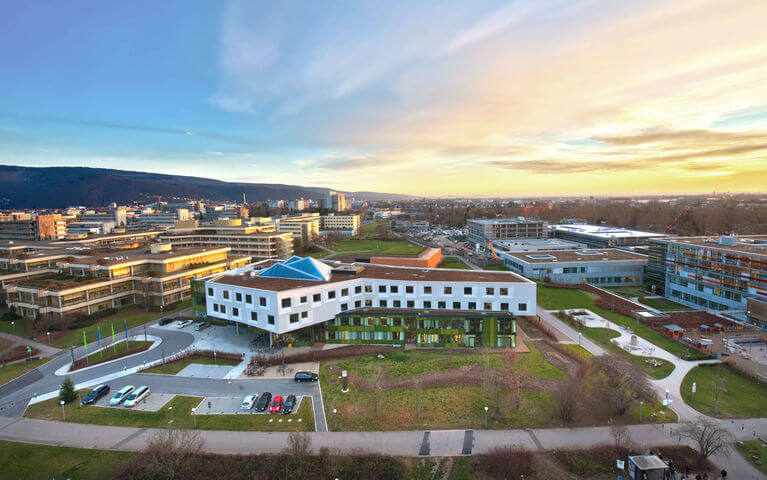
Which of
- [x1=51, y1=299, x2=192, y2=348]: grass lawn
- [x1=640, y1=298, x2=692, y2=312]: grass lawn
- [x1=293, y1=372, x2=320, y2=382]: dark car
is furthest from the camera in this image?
[x1=640, y1=298, x2=692, y2=312]: grass lawn

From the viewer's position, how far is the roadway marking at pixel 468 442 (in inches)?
816

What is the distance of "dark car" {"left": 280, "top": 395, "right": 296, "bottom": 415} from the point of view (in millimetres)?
25172

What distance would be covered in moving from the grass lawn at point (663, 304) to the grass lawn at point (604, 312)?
6.73 meters

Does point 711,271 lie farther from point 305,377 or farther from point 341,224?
point 341,224

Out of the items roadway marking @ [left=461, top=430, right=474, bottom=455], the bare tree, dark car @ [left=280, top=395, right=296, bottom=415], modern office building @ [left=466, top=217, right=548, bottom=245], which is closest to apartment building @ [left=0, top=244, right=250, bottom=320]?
dark car @ [left=280, top=395, right=296, bottom=415]

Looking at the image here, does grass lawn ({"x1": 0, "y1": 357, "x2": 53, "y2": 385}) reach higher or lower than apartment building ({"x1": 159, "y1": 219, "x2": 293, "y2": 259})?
lower

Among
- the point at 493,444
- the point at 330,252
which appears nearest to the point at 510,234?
the point at 330,252

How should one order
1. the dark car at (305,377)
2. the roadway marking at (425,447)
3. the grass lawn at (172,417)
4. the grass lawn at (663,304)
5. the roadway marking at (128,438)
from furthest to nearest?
1. the grass lawn at (663,304)
2. the dark car at (305,377)
3. the grass lawn at (172,417)
4. the roadway marking at (128,438)
5. the roadway marking at (425,447)

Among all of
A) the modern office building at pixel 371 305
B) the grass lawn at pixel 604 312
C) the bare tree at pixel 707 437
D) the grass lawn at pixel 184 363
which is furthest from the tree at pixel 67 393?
the grass lawn at pixel 604 312

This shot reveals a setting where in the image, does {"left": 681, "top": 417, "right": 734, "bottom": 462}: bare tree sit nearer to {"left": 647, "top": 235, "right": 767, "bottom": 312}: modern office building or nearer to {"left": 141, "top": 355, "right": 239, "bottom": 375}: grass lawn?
{"left": 647, "top": 235, "right": 767, "bottom": 312}: modern office building

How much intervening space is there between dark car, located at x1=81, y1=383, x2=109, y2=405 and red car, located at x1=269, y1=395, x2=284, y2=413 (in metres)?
13.8

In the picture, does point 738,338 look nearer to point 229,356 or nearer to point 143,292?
point 229,356

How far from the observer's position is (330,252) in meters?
103

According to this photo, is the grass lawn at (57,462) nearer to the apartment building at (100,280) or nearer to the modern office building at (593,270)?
the apartment building at (100,280)
